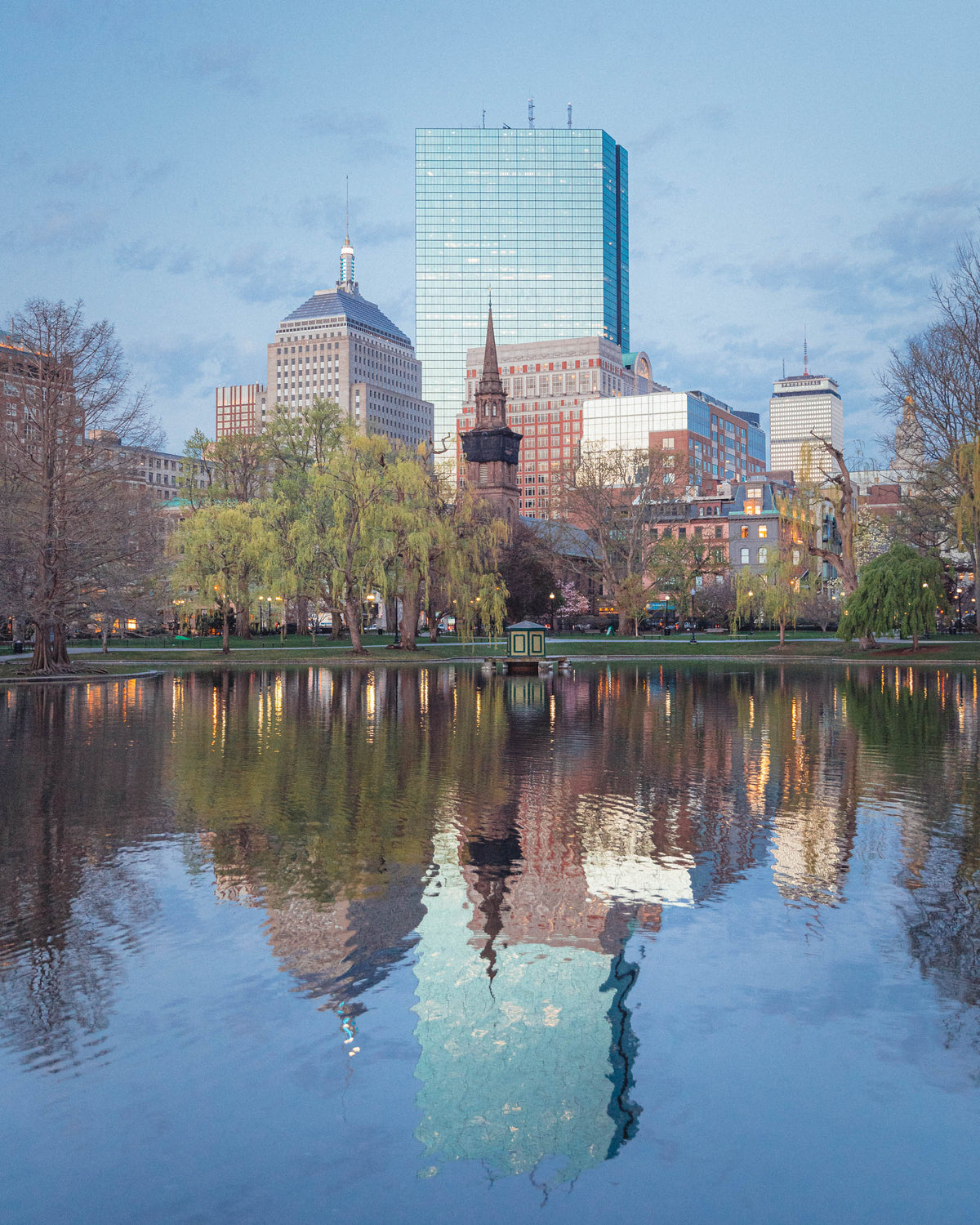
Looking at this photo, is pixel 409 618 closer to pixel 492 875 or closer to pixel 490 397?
pixel 492 875

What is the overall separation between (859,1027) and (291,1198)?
143 inches

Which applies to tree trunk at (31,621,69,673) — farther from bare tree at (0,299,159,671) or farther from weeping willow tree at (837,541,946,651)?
weeping willow tree at (837,541,946,651)

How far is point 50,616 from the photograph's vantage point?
45.0 meters

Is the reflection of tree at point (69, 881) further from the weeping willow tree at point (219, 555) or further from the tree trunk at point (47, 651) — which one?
the weeping willow tree at point (219, 555)

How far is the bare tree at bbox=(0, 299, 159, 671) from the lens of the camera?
45.2 meters

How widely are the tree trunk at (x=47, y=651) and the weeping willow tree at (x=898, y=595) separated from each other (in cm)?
3975

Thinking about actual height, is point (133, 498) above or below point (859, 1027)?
above

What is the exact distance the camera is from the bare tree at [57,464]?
148 feet

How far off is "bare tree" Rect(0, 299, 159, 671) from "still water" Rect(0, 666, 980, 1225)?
31867 millimetres

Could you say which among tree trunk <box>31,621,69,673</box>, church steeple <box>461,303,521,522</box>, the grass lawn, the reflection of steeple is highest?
church steeple <box>461,303,521,522</box>

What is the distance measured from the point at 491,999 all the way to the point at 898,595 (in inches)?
2031

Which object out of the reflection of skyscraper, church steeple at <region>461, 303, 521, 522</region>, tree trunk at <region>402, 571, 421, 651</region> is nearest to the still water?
the reflection of skyscraper

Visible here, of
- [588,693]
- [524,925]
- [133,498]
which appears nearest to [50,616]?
[133,498]

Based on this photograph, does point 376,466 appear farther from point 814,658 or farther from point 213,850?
point 213,850
